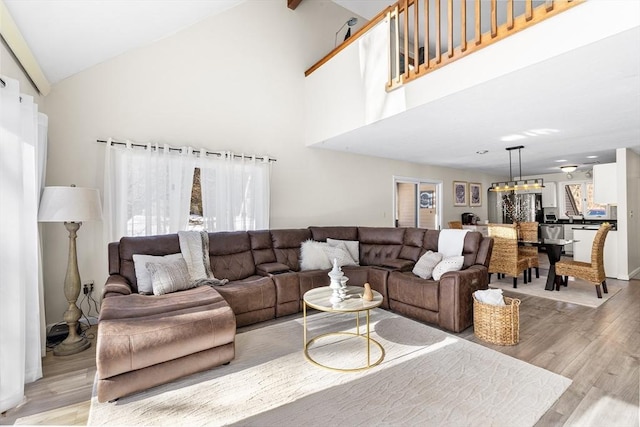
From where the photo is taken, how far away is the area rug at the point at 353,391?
1.72m

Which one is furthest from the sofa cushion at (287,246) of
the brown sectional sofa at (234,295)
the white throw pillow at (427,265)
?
the white throw pillow at (427,265)

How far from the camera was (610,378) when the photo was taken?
2074 millimetres


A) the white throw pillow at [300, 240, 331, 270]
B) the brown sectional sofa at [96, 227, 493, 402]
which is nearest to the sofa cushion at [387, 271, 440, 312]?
the brown sectional sofa at [96, 227, 493, 402]

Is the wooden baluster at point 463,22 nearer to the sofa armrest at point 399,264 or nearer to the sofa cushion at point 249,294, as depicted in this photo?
the sofa armrest at point 399,264

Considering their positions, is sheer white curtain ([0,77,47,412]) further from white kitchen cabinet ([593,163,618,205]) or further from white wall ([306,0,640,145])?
white kitchen cabinet ([593,163,618,205])

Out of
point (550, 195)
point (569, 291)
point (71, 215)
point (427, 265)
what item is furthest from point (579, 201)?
point (71, 215)

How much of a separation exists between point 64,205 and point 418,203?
20.2ft

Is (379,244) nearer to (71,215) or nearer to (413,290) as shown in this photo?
(413,290)

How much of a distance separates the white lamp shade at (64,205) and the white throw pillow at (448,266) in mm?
3460

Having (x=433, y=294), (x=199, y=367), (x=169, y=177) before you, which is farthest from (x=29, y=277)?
(x=433, y=294)

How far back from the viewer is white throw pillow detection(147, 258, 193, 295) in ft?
9.01

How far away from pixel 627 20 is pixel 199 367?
3613mm

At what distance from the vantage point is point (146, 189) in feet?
11.0

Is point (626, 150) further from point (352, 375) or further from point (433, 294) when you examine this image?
point (352, 375)
